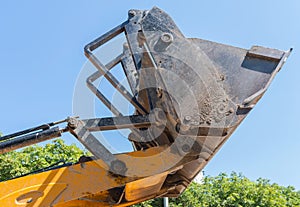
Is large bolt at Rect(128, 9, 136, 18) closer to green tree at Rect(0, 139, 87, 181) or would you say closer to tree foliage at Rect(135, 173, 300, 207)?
green tree at Rect(0, 139, 87, 181)

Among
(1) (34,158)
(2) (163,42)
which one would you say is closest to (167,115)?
(2) (163,42)

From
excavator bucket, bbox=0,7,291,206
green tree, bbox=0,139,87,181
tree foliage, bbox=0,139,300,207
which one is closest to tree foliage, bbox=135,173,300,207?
tree foliage, bbox=0,139,300,207

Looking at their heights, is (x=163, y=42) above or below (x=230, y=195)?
below

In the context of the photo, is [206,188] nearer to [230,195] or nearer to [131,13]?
[230,195]

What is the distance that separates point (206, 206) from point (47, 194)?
10390 mm

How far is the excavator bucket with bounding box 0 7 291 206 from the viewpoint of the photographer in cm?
261

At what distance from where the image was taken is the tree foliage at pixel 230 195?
40.4 ft

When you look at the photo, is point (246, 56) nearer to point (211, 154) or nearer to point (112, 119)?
point (211, 154)

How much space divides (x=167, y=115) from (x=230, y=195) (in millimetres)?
11064

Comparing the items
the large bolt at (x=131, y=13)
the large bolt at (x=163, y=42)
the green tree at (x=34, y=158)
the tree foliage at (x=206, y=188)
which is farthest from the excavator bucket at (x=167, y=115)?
the tree foliage at (x=206, y=188)

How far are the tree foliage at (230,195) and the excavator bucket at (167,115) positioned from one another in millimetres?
9421

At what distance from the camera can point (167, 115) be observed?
273 centimetres

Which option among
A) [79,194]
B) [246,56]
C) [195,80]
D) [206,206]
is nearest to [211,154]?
[195,80]

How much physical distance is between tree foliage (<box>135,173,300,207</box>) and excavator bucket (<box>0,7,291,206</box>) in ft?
30.9
